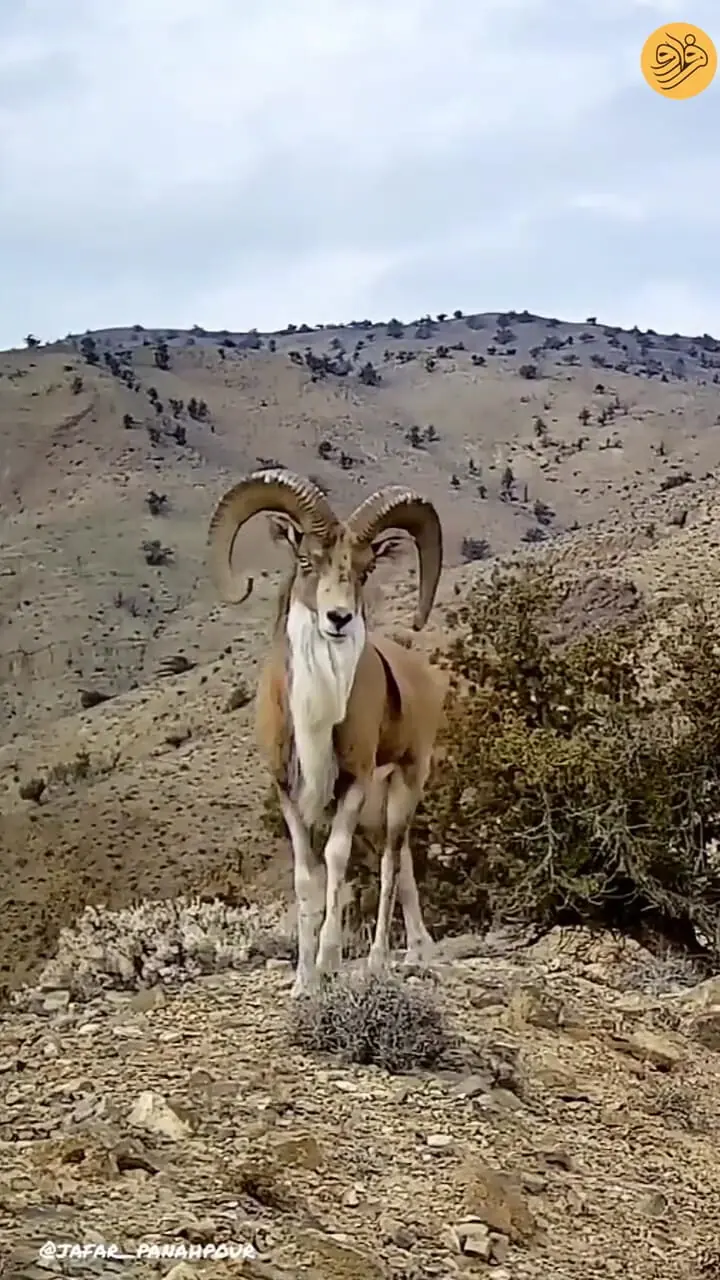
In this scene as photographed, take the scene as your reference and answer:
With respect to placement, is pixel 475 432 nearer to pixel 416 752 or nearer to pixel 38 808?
pixel 38 808

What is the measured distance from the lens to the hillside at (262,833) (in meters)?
5.73

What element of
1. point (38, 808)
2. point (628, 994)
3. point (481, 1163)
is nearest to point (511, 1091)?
point (481, 1163)

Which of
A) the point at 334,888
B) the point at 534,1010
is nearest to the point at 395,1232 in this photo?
the point at 334,888

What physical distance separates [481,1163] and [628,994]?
3877mm

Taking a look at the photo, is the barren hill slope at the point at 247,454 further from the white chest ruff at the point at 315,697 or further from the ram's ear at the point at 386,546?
the white chest ruff at the point at 315,697

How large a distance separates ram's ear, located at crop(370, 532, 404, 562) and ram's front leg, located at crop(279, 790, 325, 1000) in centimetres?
142

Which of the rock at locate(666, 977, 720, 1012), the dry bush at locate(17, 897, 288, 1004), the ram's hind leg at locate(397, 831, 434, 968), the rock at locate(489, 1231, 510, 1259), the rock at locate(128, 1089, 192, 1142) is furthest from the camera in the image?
the ram's hind leg at locate(397, 831, 434, 968)

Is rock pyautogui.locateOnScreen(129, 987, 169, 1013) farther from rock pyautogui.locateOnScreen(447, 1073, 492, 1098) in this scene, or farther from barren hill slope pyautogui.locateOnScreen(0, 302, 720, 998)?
barren hill slope pyautogui.locateOnScreen(0, 302, 720, 998)

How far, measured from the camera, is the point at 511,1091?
7.39 m

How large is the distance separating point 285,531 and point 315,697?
0.93m

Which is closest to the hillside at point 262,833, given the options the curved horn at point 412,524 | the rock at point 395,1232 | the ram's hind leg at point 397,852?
the rock at point 395,1232

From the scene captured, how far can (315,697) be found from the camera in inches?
327

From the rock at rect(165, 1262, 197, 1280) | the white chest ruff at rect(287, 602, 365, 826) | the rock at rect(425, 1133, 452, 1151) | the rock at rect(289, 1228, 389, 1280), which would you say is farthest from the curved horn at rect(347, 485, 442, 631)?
the rock at rect(165, 1262, 197, 1280)

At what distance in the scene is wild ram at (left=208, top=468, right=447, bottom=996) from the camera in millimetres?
8234
